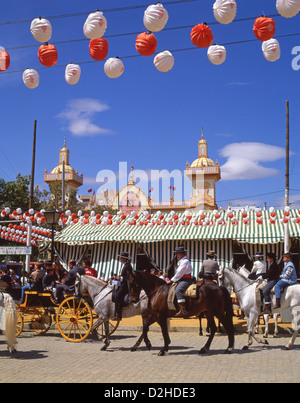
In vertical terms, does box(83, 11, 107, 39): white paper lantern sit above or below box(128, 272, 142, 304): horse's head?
above

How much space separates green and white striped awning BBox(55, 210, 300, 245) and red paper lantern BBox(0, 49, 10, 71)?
35.8 ft

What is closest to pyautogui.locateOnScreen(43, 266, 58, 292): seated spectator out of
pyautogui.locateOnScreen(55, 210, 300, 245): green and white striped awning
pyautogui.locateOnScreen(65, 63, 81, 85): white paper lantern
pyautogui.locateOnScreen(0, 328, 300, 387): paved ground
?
Result: pyautogui.locateOnScreen(0, 328, 300, 387): paved ground

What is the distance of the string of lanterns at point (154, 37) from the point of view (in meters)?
9.25

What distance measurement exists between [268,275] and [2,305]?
5679 millimetres

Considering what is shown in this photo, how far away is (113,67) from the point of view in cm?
1108

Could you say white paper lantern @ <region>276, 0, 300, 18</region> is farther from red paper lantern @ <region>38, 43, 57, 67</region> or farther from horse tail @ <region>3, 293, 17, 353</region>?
horse tail @ <region>3, 293, 17, 353</region>

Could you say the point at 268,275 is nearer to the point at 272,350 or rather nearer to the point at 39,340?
the point at 272,350

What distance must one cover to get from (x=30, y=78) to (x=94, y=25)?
2699 mm

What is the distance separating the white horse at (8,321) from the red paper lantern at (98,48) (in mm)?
5738

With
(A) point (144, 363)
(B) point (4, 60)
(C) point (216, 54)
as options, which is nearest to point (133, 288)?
(A) point (144, 363)

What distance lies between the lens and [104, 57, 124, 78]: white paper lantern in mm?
11047

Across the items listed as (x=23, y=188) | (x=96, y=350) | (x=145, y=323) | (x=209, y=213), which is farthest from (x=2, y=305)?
(x=23, y=188)

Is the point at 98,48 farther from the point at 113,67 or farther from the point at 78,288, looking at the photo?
the point at 78,288

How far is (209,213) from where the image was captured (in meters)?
22.0
